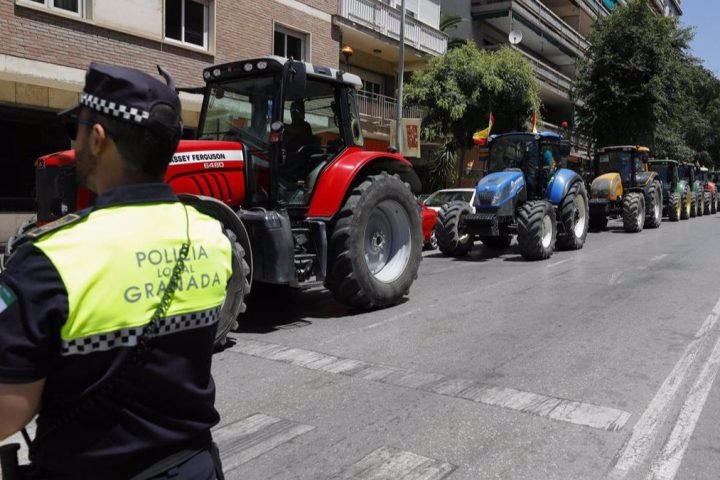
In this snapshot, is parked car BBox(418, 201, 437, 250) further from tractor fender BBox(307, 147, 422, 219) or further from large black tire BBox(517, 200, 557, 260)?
tractor fender BBox(307, 147, 422, 219)

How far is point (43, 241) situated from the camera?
131 cm

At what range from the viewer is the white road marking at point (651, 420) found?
3467 mm

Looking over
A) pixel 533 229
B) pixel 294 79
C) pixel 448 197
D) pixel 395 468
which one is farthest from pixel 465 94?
pixel 395 468

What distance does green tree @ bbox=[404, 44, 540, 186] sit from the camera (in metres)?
19.8

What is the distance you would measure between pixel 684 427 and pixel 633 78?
26908 millimetres

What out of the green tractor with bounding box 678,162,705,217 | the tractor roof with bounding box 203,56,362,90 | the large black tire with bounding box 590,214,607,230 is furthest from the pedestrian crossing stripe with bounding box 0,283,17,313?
the green tractor with bounding box 678,162,705,217

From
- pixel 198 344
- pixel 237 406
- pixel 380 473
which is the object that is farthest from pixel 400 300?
pixel 198 344

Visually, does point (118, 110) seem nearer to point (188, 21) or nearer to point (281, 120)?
point (281, 120)

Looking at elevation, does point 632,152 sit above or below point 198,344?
above

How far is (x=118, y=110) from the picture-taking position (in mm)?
1460

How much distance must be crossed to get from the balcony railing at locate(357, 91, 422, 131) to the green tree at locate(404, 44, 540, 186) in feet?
3.95

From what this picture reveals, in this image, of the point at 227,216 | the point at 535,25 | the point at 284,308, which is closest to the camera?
the point at 227,216

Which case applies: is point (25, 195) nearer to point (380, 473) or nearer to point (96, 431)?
point (380, 473)

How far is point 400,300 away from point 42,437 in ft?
21.5
